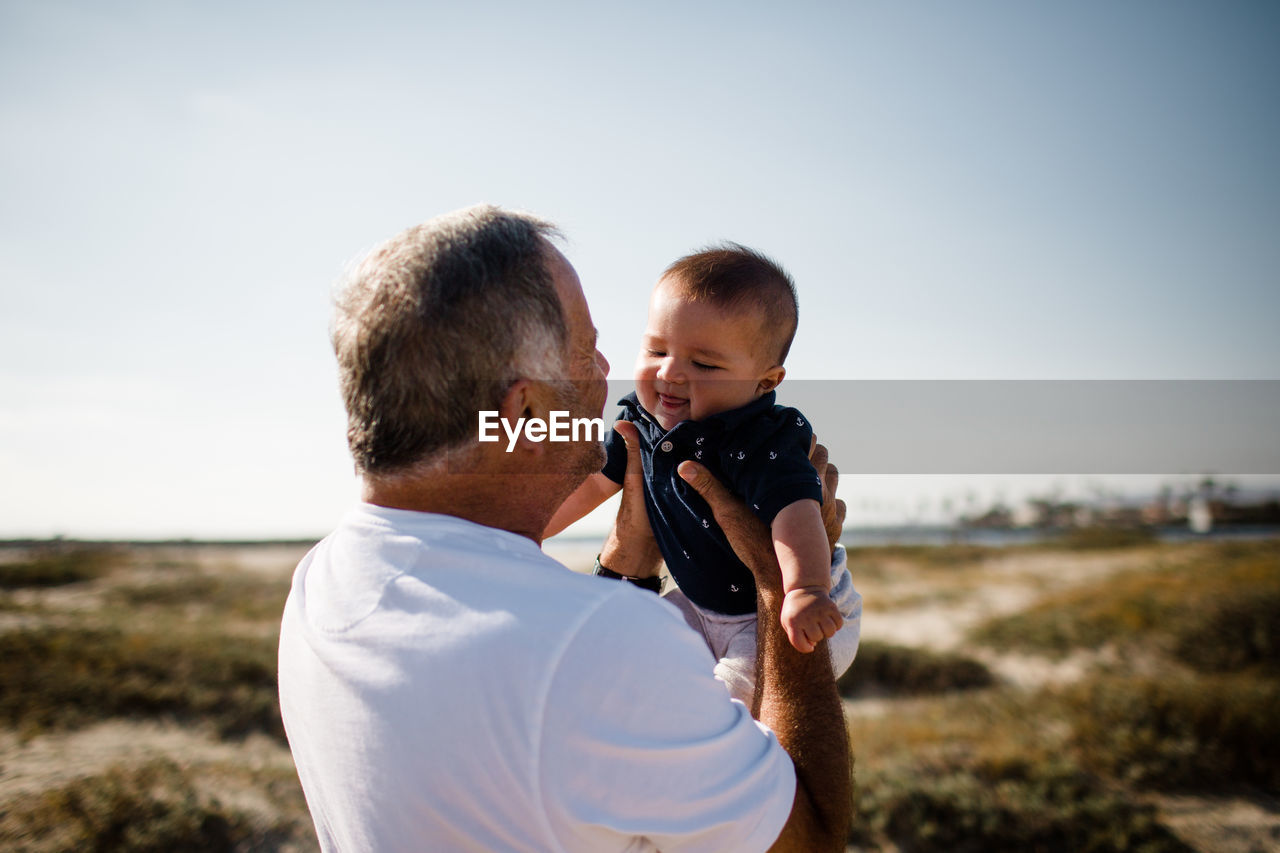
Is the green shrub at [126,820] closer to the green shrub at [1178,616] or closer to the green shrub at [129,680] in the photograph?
the green shrub at [129,680]

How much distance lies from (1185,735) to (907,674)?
16.4 feet

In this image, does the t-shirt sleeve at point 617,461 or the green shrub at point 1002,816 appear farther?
the green shrub at point 1002,816

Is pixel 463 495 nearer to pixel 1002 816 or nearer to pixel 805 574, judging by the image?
pixel 805 574

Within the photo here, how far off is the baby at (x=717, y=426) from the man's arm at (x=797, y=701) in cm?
8

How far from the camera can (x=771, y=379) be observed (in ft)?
9.53

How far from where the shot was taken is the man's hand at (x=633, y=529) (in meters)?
2.78

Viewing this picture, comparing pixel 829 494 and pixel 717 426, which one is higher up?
pixel 717 426

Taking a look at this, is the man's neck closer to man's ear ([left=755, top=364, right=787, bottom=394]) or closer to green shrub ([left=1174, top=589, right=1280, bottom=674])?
man's ear ([left=755, top=364, right=787, bottom=394])

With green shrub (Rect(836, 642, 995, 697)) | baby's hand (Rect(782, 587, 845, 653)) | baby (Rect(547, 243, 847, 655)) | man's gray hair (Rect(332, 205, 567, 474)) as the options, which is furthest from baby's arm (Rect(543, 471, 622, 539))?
green shrub (Rect(836, 642, 995, 697))

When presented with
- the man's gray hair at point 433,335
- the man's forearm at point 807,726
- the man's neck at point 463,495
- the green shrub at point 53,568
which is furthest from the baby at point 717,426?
the green shrub at point 53,568

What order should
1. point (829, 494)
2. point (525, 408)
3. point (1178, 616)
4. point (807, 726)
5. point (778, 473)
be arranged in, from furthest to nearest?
point (1178, 616)
point (829, 494)
point (778, 473)
point (807, 726)
point (525, 408)

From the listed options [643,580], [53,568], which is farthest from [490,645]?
[53,568]

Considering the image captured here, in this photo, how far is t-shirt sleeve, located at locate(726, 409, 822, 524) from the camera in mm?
2330

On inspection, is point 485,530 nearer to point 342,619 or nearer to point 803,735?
point 342,619
